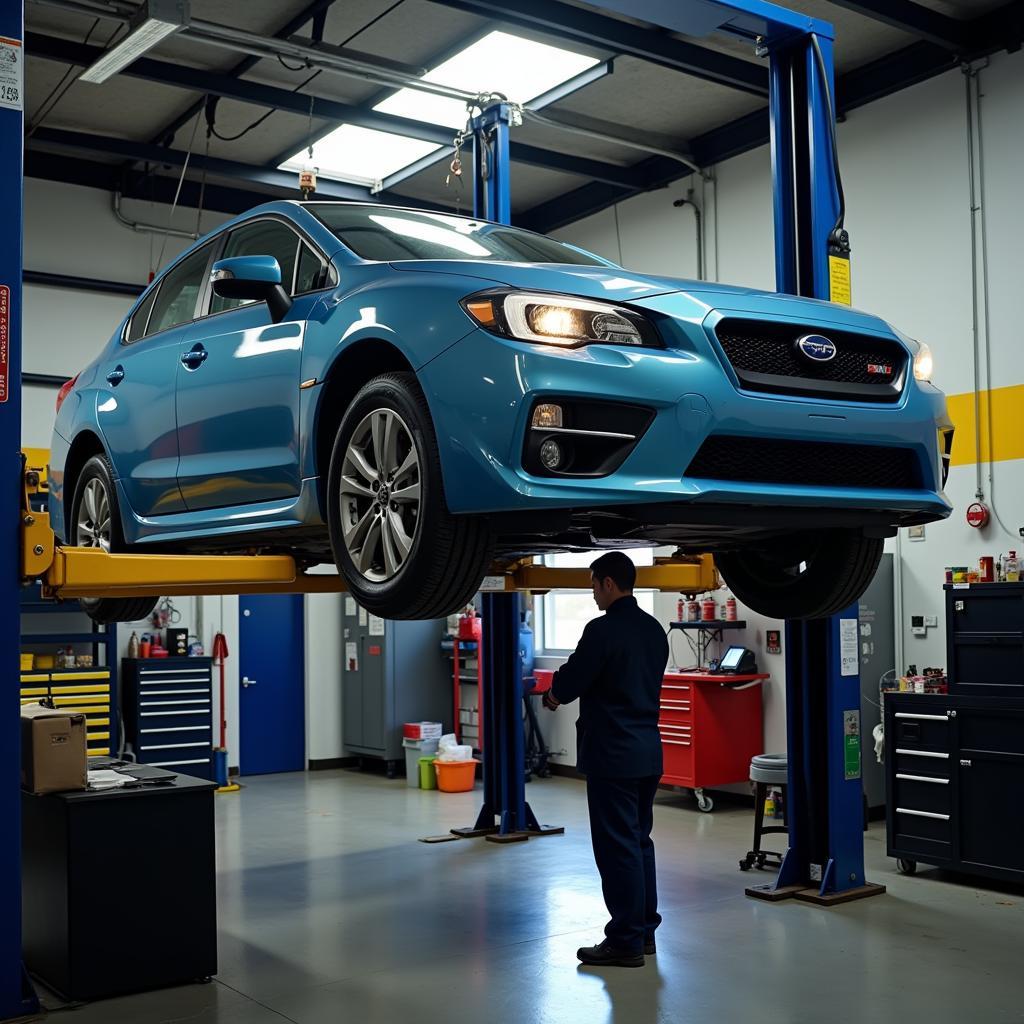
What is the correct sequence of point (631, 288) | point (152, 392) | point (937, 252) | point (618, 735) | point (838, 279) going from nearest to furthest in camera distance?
point (631, 288), point (152, 392), point (618, 735), point (838, 279), point (937, 252)

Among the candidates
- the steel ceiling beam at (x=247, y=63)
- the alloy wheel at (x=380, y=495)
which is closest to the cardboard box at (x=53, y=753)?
the alloy wheel at (x=380, y=495)

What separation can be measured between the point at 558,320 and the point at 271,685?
27.9 ft

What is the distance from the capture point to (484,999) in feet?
14.3

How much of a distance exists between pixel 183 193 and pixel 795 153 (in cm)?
617

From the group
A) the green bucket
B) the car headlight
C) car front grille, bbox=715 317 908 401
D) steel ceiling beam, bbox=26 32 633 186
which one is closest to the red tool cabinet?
the green bucket

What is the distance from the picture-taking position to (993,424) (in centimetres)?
722

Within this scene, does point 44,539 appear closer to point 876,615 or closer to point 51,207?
point 876,615

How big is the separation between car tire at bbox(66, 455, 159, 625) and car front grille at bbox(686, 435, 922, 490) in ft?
7.59

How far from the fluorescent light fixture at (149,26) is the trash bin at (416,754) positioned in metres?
5.71

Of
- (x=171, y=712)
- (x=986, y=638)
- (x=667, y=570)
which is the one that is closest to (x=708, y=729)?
(x=986, y=638)

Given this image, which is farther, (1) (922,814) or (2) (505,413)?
(1) (922,814)

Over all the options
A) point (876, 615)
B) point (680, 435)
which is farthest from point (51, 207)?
point (680, 435)

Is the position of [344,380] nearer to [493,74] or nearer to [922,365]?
[922,365]

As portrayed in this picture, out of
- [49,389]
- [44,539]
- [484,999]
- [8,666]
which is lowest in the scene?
[484,999]
